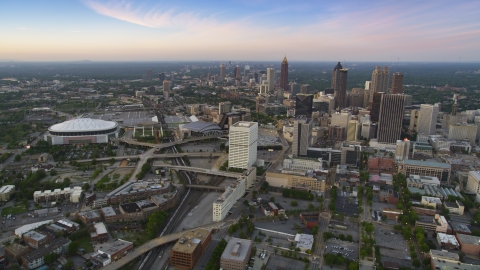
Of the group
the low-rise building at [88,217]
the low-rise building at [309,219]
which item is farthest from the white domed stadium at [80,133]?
the low-rise building at [309,219]

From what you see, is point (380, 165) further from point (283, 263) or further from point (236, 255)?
point (236, 255)

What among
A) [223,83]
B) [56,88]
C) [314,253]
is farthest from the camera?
[223,83]

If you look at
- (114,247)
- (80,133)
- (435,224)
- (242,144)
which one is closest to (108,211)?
(114,247)

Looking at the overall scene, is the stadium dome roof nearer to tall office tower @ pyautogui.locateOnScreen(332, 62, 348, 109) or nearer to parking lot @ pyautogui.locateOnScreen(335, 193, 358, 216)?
parking lot @ pyautogui.locateOnScreen(335, 193, 358, 216)

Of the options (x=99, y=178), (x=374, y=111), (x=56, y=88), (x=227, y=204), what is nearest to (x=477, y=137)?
(x=374, y=111)

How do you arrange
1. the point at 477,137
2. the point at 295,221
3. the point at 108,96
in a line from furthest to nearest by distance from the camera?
1. the point at 108,96
2. the point at 477,137
3. the point at 295,221

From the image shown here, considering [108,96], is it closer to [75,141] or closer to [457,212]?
[75,141]

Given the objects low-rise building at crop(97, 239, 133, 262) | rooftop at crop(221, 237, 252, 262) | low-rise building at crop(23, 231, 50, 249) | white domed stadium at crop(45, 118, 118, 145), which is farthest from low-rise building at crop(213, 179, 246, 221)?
white domed stadium at crop(45, 118, 118, 145)
